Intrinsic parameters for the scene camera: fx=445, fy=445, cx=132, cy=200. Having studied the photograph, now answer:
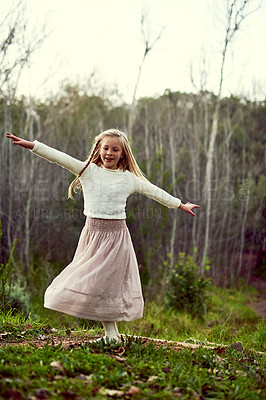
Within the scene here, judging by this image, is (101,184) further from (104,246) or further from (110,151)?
(104,246)

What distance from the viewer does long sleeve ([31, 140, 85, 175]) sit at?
3307 millimetres

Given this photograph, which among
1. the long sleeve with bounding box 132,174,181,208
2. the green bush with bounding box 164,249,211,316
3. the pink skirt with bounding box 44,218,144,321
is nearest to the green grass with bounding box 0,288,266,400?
the pink skirt with bounding box 44,218,144,321

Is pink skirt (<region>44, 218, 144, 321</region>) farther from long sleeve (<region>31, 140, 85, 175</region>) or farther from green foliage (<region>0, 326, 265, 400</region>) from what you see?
long sleeve (<region>31, 140, 85, 175</region>)

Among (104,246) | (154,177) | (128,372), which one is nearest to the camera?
(128,372)

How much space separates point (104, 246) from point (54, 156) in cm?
78

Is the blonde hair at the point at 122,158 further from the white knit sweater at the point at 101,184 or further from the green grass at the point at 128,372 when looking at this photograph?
the green grass at the point at 128,372

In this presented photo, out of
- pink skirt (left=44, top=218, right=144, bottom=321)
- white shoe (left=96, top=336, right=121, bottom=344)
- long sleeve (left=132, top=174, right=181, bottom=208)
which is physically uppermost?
long sleeve (left=132, top=174, right=181, bottom=208)

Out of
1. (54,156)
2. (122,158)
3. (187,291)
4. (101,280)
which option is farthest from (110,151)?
(187,291)

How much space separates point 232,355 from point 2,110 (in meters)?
6.56

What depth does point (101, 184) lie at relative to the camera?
3.45m

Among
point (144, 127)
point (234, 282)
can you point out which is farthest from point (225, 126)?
point (234, 282)

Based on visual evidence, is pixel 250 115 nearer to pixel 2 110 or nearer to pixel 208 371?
pixel 2 110

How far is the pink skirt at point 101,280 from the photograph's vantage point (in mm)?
3191

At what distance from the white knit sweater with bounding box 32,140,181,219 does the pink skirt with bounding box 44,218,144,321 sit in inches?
3.4
